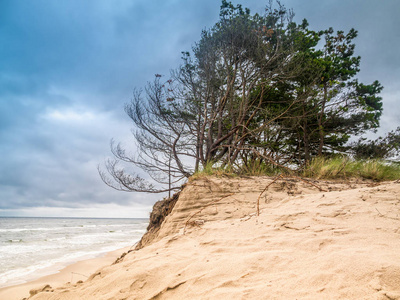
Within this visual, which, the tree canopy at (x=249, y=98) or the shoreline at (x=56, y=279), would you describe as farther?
the tree canopy at (x=249, y=98)

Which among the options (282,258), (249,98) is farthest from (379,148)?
(282,258)

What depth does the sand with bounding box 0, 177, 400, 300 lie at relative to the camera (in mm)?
1527

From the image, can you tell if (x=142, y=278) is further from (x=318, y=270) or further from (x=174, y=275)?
(x=318, y=270)

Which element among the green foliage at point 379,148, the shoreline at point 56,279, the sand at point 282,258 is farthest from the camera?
the green foliage at point 379,148

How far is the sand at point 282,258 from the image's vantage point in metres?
1.53

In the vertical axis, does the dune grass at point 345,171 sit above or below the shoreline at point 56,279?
above

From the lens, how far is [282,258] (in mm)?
1995

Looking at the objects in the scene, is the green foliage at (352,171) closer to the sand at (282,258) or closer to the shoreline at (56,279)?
the sand at (282,258)

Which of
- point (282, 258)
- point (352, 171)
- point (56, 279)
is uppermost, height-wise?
point (352, 171)

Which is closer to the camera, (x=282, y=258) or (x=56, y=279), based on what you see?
(x=282, y=258)

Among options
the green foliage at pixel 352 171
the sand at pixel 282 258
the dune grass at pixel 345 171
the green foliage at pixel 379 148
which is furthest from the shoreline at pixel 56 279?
the green foliage at pixel 379 148

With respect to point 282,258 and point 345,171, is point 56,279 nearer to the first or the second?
point 282,258

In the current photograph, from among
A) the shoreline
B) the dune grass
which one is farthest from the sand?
the dune grass

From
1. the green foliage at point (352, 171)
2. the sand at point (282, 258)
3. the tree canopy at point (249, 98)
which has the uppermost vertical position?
the tree canopy at point (249, 98)
